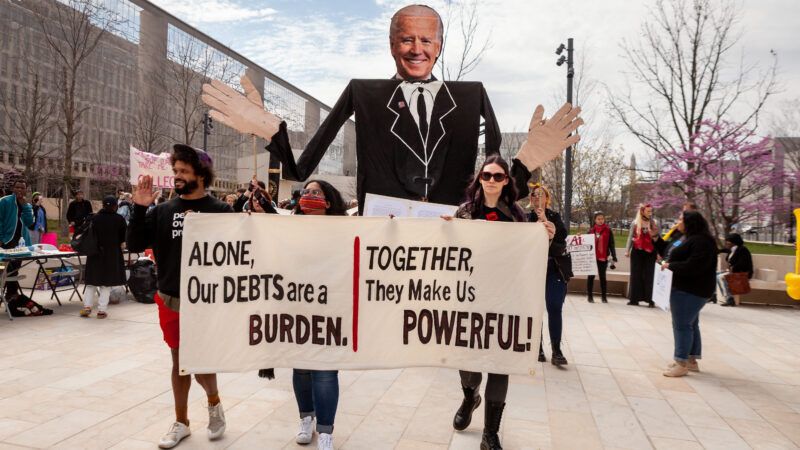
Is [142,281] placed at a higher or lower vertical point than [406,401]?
higher

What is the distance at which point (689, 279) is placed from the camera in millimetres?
5617

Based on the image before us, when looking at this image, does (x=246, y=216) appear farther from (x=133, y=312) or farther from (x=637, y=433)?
(x=133, y=312)

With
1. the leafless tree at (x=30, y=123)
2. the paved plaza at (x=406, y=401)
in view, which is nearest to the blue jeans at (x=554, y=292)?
the paved plaza at (x=406, y=401)

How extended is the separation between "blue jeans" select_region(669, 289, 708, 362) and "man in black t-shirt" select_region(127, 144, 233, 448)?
192 inches

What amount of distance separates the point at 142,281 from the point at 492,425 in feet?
26.0

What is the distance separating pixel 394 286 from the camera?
329 centimetres

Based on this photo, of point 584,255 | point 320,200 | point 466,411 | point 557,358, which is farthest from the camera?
point 584,255

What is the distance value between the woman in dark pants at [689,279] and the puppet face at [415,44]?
3.72 metres

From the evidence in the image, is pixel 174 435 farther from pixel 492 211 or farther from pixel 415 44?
pixel 415 44

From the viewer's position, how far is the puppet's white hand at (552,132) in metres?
3.46

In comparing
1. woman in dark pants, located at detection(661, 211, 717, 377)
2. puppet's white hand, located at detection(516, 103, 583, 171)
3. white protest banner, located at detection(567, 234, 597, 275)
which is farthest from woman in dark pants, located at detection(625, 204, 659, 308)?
puppet's white hand, located at detection(516, 103, 583, 171)

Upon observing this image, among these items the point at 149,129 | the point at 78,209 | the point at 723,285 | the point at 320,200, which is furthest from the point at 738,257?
the point at 149,129

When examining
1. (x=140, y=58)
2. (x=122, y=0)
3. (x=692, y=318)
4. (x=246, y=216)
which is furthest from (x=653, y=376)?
(x=122, y=0)

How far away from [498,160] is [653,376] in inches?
146
